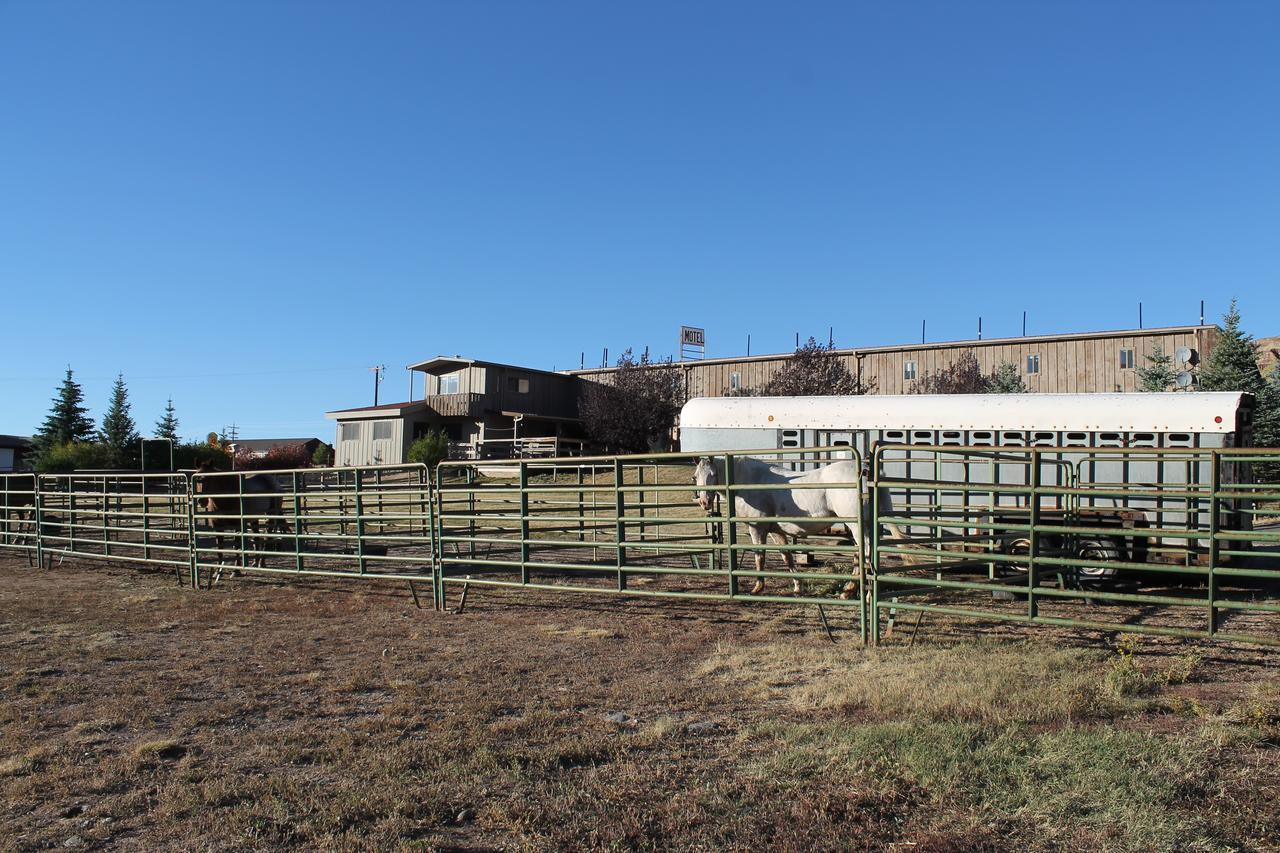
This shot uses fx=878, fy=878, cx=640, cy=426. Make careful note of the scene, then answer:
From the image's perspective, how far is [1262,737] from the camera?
446cm

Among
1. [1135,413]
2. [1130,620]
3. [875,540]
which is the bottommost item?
[1130,620]

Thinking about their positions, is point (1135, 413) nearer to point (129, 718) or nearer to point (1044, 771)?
point (1044, 771)

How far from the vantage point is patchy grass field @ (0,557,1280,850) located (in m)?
3.59

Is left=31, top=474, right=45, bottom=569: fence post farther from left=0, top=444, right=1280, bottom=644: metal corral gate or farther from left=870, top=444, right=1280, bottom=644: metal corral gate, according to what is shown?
left=870, top=444, right=1280, bottom=644: metal corral gate

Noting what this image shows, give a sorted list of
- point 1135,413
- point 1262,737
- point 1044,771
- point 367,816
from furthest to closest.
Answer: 1. point 1135,413
2. point 1262,737
3. point 1044,771
4. point 367,816

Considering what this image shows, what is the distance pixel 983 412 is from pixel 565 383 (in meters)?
35.6

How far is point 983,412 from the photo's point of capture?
1334 cm

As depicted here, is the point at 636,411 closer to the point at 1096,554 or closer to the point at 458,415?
the point at 458,415

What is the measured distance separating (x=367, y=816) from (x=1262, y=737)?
4388 mm

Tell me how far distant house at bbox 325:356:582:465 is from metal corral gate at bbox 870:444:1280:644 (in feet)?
103

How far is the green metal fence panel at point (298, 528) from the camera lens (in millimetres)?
10125

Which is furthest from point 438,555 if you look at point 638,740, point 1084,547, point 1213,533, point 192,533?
point 1084,547

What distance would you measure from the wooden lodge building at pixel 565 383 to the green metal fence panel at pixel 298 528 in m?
23.6

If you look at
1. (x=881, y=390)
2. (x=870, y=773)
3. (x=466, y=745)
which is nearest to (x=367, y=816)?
(x=466, y=745)
